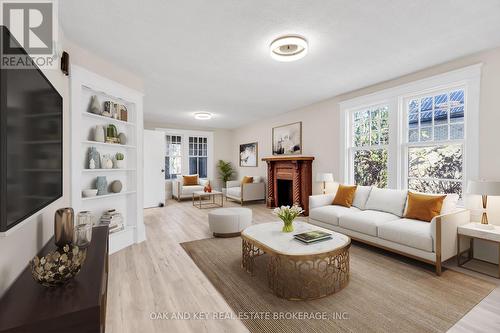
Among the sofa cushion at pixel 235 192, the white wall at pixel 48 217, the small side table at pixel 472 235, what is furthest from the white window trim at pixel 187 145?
the small side table at pixel 472 235

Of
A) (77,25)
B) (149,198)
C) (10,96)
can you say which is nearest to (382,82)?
(77,25)

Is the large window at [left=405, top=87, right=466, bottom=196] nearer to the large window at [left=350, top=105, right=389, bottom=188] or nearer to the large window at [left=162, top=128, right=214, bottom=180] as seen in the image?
the large window at [left=350, top=105, right=389, bottom=188]

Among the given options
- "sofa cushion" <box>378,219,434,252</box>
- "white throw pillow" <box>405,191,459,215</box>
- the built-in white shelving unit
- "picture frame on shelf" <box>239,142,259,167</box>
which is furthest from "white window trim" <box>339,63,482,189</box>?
the built-in white shelving unit

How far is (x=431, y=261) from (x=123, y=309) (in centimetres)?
312

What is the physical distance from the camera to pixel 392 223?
9.83ft

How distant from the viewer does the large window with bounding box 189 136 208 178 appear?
8.45 meters

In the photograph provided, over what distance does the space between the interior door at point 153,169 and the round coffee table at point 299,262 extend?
460 cm

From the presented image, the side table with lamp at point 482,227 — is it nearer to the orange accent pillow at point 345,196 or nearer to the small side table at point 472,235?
the small side table at point 472,235

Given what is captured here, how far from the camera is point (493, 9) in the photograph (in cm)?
214

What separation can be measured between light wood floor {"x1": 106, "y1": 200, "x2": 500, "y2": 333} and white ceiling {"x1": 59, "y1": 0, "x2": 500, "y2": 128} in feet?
8.55

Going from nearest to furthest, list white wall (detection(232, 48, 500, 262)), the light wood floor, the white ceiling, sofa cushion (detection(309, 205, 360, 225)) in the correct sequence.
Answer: the light wood floor, the white ceiling, white wall (detection(232, 48, 500, 262)), sofa cushion (detection(309, 205, 360, 225))

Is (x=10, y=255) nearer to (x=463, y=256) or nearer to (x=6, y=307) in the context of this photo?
(x=6, y=307)

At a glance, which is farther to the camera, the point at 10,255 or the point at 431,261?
the point at 431,261

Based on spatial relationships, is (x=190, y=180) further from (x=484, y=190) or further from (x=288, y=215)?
(x=484, y=190)
